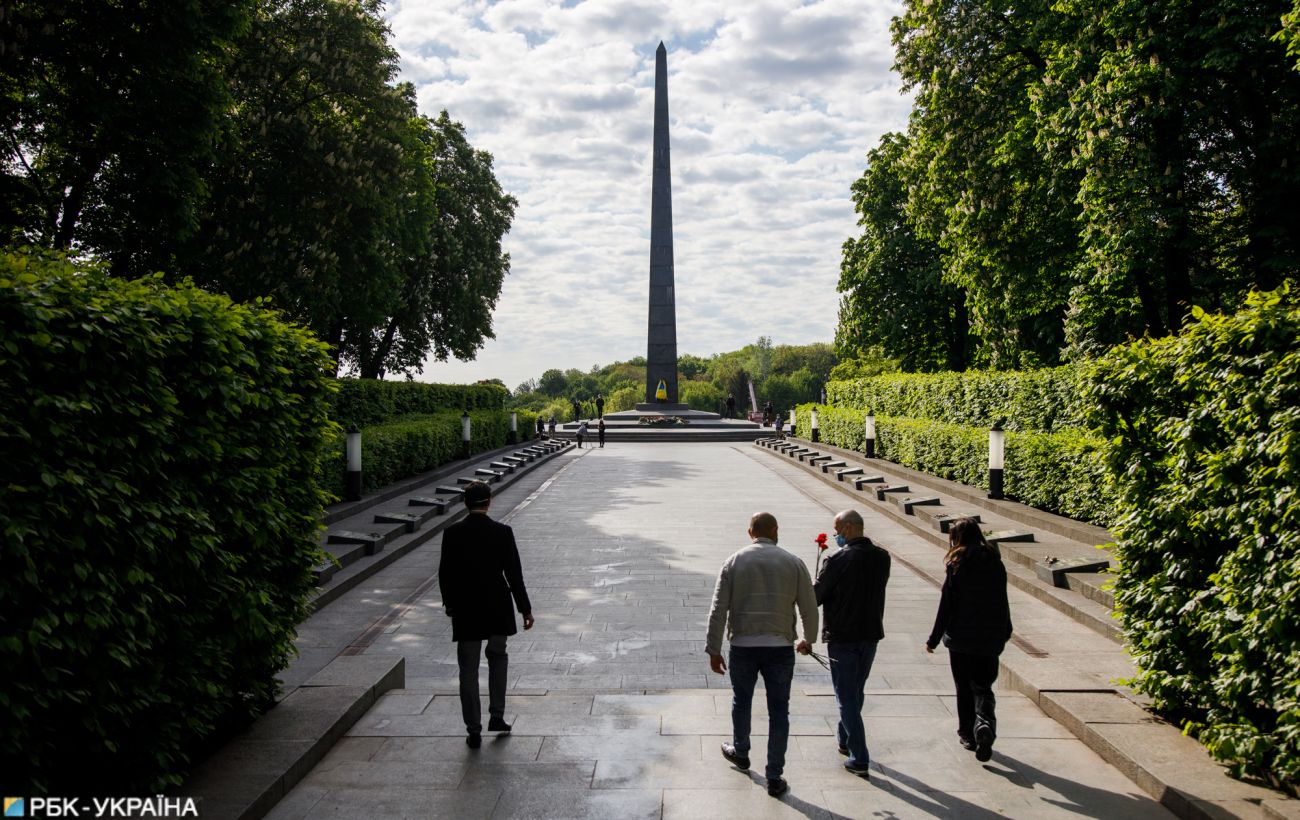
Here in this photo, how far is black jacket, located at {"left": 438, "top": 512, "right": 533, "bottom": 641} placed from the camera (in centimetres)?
623

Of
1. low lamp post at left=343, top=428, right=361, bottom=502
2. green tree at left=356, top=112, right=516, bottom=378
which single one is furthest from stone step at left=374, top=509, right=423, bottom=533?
green tree at left=356, top=112, right=516, bottom=378

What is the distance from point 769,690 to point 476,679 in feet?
6.56

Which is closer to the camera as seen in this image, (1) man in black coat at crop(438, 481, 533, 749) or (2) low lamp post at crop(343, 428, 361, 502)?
(1) man in black coat at crop(438, 481, 533, 749)

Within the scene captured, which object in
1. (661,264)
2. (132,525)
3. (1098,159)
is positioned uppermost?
(661,264)

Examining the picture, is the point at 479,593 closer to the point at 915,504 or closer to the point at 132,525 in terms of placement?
the point at 132,525

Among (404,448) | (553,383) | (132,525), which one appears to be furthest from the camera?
(553,383)

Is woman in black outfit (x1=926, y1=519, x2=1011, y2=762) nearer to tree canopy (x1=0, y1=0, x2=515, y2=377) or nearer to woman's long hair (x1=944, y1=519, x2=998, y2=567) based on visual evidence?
woman's long hair (x1=944, y1=519, x2=998, y2=567)

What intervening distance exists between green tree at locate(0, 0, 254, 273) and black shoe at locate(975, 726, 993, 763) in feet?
54.1

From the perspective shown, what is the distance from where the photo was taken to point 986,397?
72.8 feet

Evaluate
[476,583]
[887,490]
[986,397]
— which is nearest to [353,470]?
[887,490]

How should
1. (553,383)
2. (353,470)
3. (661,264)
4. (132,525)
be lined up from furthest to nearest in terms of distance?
(553,383) < (661,264) < (353,470) < (132,525)

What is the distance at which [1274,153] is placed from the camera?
16.8m

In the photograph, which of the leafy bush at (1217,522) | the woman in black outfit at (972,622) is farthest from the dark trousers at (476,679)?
the leafy bush at (1217,522)

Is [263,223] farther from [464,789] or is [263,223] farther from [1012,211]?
[464,789]
